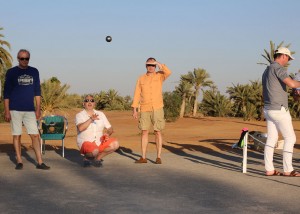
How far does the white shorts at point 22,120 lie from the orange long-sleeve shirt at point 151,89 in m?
2.18

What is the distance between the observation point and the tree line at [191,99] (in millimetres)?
33375

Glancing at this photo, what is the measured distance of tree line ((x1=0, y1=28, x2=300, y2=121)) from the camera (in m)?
33.4

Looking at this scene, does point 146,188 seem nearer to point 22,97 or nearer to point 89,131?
point 89,131

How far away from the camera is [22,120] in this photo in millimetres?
9625

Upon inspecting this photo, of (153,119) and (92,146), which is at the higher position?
(153,119)

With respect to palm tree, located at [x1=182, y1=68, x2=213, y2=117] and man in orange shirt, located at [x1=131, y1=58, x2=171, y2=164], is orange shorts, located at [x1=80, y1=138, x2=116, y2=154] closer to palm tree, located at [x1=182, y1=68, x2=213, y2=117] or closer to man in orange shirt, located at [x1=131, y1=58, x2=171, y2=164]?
man in orange shirt, located at [x1=131, y1=58, x2=171, y2=164]

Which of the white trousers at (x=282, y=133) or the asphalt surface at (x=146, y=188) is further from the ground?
the white trousers at (x=282, y=133)

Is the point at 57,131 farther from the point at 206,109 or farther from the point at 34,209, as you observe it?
the point at 206,109

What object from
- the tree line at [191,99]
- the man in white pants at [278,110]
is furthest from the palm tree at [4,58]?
the man in white pants at [278,110]

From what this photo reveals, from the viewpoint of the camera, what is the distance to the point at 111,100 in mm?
59938

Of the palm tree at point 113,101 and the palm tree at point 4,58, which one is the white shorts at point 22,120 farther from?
the palm tree at point 113,101

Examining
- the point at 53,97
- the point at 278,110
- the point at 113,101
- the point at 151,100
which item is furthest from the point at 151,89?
the point at 113,101

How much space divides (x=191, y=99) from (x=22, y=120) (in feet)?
136

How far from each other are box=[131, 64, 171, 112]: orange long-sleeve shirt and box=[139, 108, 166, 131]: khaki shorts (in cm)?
9
